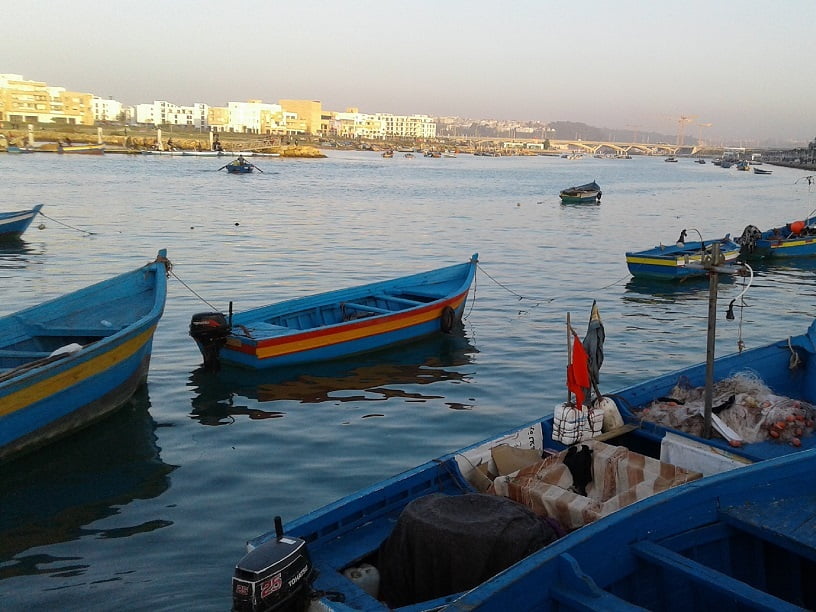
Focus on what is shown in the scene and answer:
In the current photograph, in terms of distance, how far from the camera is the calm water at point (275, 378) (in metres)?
8.54

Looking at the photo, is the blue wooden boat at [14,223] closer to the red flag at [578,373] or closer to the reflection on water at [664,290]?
the reflection on water at [664,290]

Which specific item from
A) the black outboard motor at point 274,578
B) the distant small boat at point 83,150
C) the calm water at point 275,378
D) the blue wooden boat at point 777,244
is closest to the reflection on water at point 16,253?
the calm water at point 275,378

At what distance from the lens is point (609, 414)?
8547 millimetres

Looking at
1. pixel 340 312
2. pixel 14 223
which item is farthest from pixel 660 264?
pixel 14 223

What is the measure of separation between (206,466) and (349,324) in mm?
5369

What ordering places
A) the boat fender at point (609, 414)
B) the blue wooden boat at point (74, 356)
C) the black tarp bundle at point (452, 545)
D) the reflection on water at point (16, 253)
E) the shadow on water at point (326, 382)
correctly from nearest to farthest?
the black tarp bundle at point (452, 545) < the boat fender at point (609, 414) < the blue wooden boat at point (74, 356) < the shadow on water at point (326, 382) < the reflection on water at point (16, 253)

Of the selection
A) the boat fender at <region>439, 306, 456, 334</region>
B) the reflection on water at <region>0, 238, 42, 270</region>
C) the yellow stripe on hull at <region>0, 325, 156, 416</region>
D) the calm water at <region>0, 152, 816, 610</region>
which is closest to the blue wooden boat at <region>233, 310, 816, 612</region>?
the calm water at <region>0, 152, 816, 610</region>

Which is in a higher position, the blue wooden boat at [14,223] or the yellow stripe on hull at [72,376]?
the blue wooden boat at [14,223]

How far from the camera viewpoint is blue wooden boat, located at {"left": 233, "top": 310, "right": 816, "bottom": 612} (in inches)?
208

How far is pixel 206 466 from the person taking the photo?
10.7 m

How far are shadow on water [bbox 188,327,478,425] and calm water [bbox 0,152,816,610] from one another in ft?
0.19

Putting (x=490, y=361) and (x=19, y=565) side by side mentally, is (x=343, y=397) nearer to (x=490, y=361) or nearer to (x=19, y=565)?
(x=490, y=361)

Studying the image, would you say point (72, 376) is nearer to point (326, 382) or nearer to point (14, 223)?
point (326, 382)

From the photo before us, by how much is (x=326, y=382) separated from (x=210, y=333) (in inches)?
93.5
